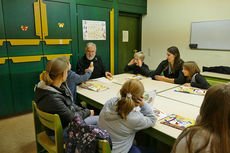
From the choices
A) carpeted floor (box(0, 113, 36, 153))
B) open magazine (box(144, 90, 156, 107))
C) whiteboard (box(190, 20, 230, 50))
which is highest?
whiteboard (box(190, 20, 230, 50))

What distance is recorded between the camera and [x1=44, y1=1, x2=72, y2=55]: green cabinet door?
3.40m

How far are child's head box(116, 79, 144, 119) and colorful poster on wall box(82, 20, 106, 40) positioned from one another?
113 inches

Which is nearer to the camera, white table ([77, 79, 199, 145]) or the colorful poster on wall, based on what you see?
white table ([77, 79, 199, 145])

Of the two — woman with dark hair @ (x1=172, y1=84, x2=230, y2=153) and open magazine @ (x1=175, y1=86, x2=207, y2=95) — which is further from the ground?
woman with dark hair @ (x1=172, y1=84, x2=230, y2=153)

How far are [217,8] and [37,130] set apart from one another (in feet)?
12.9

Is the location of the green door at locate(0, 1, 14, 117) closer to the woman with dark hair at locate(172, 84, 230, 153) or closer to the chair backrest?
the chair backrest

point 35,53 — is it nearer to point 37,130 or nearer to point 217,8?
point 37,130

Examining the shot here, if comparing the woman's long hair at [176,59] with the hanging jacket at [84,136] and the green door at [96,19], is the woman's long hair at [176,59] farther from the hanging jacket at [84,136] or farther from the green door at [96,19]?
the hanging jacket at [84,136]

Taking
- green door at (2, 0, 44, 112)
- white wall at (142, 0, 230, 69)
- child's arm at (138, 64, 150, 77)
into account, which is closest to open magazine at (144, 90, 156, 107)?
child's arm at (138, 64, 150, 77)

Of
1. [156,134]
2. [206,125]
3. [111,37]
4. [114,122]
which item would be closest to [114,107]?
[114,122]

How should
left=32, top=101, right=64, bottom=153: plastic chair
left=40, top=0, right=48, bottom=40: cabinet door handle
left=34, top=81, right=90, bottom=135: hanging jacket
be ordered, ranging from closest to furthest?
1. left=32, top=101, right=64, bottom=153: plastic chair
2. left=34, top=81, right=90, bottom=135: hanging jacket
3. left=40, top=0, right=48, bottom=40: cabinet door handle

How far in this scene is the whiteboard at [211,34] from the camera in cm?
368

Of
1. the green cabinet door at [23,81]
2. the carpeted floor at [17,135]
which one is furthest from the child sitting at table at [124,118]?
the green cabinet door at [23,81]

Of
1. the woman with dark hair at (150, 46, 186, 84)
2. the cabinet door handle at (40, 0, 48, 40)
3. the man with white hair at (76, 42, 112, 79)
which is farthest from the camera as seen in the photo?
the cabinet door handle at (40, 0, 48, 40)
